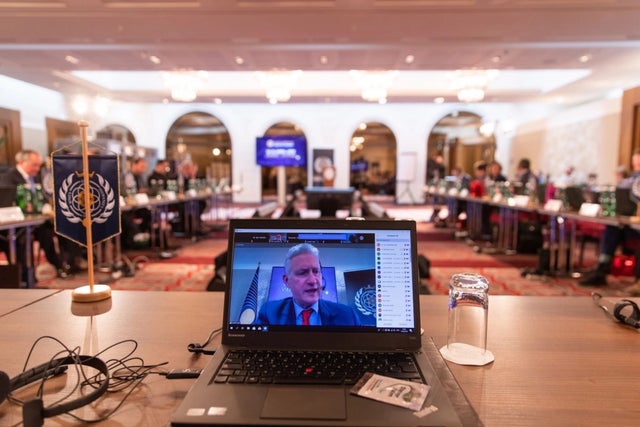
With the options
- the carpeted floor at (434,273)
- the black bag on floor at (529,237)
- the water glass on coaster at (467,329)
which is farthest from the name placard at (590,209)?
the water glass on coaster at (467,329)

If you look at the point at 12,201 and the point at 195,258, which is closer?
the point at 12,201

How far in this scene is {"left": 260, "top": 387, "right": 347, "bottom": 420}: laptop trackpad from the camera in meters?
0.65

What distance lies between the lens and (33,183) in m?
4.57

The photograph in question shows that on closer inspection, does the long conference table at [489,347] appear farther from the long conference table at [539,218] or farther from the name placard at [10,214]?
the long conference table at [539,218]

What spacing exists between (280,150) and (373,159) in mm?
3716

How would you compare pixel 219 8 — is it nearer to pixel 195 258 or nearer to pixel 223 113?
pixel 195 258

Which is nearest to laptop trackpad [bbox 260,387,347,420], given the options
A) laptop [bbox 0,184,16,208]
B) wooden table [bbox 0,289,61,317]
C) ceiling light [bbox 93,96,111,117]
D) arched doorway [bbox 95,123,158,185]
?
wooden table [bbox 0,289,61,317]

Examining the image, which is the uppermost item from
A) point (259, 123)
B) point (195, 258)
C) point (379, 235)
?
point (259, 123)

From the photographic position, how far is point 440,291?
13.2 ft

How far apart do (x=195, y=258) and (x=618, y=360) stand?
17.4 ft

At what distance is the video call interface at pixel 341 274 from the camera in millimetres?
908

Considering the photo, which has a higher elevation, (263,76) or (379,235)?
(263,76)

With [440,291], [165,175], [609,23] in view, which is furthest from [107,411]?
[165,175]

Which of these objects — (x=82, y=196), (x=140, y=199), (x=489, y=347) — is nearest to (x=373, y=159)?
(x=140, y=199)
